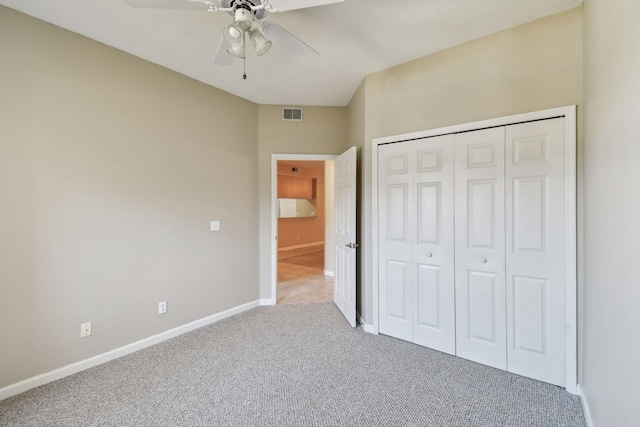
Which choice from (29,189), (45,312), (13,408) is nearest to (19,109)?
(29,189)

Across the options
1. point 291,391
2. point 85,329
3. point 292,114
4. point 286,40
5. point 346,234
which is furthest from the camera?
point 292,114

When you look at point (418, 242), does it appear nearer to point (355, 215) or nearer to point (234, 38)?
point (355, 215)

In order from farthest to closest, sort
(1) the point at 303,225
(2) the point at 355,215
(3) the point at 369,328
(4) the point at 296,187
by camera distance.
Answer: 1. (1) the point at 303,225
2. (4) the point at 296,187
3. (2) the point at 355,215
4. (3) the point at 369,328

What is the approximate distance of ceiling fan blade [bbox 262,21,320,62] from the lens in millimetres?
1545

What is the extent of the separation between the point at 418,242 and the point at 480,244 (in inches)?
20.3

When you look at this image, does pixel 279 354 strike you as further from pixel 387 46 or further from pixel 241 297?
pixel 387 46

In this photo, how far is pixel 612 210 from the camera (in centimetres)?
129

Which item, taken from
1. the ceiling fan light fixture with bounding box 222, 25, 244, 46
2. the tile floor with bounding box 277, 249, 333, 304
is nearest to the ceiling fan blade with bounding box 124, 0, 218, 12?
the ceiling fan light fixture with bounding box 222, 25, 244, 46

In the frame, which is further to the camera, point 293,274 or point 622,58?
point 293,274

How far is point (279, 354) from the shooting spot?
8.07 ft

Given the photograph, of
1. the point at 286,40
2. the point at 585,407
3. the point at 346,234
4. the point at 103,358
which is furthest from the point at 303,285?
the point at 286,40

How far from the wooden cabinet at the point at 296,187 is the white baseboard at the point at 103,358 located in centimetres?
512

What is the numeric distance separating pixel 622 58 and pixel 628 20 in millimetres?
143

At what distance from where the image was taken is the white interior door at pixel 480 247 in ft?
7.19
